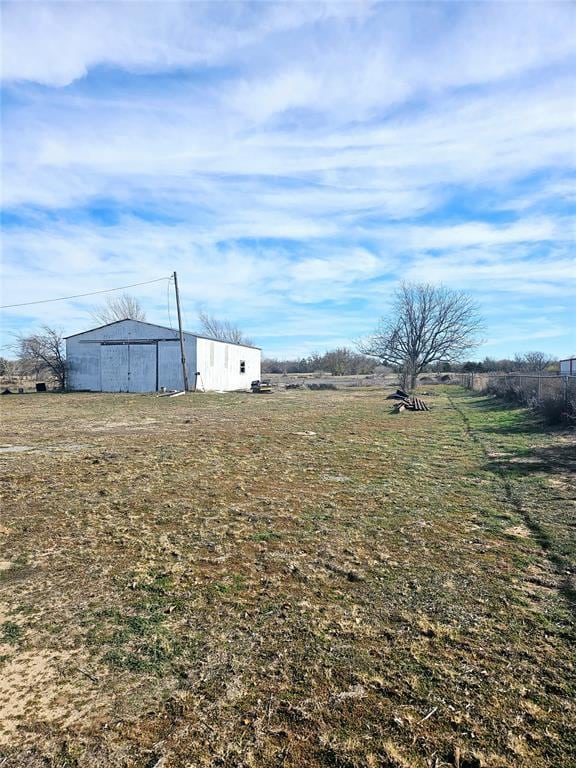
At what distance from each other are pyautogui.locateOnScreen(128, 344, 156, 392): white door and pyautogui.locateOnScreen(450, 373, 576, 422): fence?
1901 centimetres

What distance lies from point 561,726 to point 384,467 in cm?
512

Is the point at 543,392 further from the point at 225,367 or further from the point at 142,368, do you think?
the point at 142,368

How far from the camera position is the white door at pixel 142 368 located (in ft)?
87.9

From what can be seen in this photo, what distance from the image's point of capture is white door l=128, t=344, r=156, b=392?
26797 mm

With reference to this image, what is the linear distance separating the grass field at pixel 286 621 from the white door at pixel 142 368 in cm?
2113

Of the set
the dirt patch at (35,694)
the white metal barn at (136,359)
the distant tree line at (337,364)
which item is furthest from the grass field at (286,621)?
the distant tree line at (337,364)

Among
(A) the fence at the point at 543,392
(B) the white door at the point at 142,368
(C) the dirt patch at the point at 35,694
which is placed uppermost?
(B) the white door at the point at 142,368

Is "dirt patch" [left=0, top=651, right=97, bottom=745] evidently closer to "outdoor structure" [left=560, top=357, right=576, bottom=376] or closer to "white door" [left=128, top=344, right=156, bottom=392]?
"white door" [left=128, top=344, right=156, bottom=392]

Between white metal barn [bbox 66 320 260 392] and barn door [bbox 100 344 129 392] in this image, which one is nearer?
white metal barn [bbox 66 320 260 392]

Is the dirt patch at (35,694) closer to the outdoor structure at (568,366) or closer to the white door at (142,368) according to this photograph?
the white door at (142,368)

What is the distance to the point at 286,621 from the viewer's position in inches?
106

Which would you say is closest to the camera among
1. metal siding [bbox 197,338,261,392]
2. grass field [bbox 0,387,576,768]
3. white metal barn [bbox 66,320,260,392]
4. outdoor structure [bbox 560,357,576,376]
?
grass field [bbox 0,387,576,768]

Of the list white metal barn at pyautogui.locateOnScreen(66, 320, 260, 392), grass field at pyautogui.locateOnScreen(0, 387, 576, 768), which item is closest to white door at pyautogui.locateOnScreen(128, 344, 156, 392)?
white metal barn at pyautogui.locateOnScreen(66, 320, 260, 392)

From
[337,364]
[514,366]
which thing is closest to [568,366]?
[514,366]
